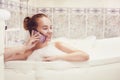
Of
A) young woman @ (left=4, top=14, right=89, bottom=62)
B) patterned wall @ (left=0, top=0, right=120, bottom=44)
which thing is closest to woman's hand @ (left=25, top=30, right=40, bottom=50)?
young woman @ (left=4, top=14, right=89, bottom=62)

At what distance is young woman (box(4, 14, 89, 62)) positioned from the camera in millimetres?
1456

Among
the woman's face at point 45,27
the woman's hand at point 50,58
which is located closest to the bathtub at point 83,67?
the woman's hand at point 50,58

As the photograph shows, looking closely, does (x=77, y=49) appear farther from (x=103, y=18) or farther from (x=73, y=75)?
(x=103, y=18)

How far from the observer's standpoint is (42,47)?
147 cm

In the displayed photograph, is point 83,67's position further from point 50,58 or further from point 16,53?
point 16,53

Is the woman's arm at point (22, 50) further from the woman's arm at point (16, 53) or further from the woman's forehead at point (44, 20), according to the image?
the woman's forehead at point (44, 20)

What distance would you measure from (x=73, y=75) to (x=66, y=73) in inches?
2.1

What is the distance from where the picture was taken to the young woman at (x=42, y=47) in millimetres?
1456

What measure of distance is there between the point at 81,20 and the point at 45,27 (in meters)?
Answer: 0.27

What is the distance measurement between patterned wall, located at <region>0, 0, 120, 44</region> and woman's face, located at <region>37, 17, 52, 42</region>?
0.03 metres

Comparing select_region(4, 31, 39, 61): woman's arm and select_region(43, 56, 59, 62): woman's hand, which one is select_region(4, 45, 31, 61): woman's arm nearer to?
select_region(4, 31, 39, 61): woman's arm

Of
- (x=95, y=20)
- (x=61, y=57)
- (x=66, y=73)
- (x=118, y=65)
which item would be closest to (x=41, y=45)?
(x=61, y=57)

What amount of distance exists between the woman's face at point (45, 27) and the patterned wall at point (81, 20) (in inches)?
1.3

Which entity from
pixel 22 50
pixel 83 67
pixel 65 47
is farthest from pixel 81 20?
pixel 22 50
